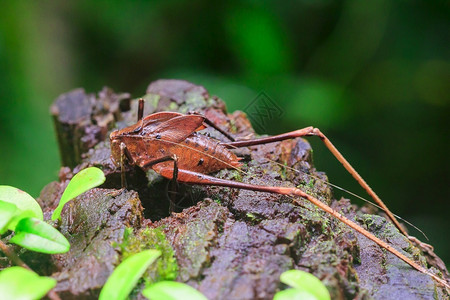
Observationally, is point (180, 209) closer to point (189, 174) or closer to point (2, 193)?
point (189, 174)

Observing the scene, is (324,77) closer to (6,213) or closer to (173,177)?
(173,177)

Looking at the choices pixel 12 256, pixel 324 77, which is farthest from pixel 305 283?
pixel 324 77

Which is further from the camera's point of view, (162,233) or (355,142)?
(355,142)

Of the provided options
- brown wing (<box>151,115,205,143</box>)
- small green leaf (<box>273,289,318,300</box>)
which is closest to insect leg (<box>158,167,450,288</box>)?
brown wing (<box>151,115,205,143</box>)

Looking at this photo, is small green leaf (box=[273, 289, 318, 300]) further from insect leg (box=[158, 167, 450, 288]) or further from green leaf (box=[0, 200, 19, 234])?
green leaf (box=[0, 200, 19, 234])

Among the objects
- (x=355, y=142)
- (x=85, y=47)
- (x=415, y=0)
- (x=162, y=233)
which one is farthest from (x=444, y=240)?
(x=85, y=47)

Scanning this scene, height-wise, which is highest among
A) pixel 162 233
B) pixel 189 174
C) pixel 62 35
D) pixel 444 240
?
pixel 62 35
